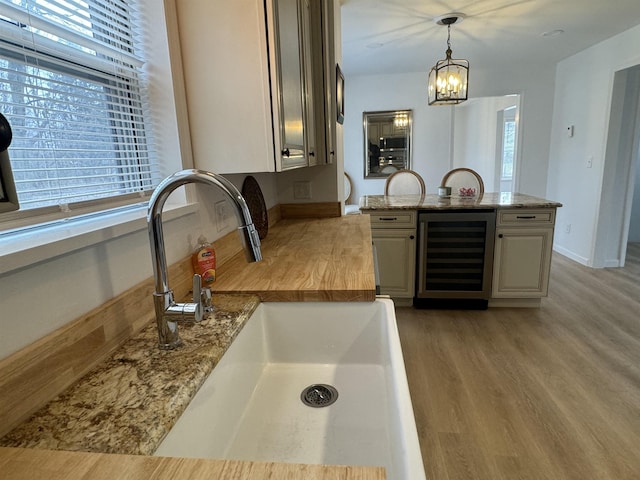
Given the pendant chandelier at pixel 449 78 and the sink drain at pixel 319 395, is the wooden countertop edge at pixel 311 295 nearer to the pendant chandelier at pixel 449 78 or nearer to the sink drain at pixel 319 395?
the sink drain at pixel 319 395

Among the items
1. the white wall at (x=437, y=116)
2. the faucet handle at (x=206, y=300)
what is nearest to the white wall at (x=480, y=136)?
the white wall at (x=437, y=116)

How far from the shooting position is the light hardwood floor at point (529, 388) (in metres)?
1.56

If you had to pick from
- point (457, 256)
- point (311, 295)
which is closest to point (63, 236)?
point (311, 295)

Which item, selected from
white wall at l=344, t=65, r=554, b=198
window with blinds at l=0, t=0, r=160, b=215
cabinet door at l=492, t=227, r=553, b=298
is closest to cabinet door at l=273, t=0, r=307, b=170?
window with blinds at l=0, t=0, r=160, b=215

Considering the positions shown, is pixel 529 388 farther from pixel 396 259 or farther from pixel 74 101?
pixel 74 101

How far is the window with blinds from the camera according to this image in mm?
752

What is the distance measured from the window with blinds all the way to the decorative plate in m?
0.62

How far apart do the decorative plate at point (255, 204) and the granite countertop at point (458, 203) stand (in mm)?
1252

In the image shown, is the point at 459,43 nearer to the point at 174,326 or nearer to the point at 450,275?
the point at 450,275

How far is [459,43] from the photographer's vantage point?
380 cm

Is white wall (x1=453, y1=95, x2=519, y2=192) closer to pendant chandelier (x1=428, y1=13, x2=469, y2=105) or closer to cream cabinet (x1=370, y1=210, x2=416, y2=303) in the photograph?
pendant chandelier (x1=428, y1=13, x2=469, y2=105)

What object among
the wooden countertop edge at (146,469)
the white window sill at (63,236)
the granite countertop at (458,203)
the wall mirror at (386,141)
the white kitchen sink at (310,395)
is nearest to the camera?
the wooden countertop edge at (146,469)

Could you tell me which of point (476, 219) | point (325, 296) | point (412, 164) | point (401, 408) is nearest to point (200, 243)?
point (325, 296)

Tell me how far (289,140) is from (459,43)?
3.31 m
